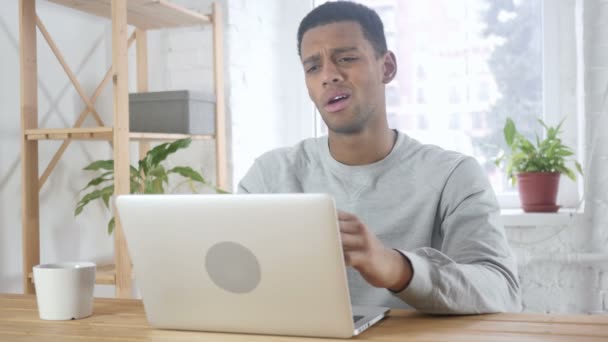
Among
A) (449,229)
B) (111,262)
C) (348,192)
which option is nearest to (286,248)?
(449,229)

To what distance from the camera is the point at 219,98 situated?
256 cm

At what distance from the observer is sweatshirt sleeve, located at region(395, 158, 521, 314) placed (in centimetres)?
117

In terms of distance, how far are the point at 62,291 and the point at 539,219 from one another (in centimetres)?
170

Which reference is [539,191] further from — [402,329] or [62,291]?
[62,291]

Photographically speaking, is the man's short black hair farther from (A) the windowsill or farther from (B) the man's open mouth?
(A) the windowsill

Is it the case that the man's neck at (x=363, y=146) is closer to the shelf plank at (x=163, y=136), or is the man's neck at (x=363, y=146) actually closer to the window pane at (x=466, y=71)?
the shelf plank at (x=163, y=136)

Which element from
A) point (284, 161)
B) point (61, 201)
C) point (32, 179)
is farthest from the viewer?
point (61, 201)

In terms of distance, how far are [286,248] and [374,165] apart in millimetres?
708

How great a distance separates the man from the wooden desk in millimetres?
215

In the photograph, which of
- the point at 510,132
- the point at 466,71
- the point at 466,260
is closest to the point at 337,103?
the point at 466,260

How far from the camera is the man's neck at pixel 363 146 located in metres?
1.68

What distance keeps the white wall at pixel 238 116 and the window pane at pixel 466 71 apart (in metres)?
0.20

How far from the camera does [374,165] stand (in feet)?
5.45

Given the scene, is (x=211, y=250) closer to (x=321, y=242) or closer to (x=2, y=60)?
(x=321, y=242)
